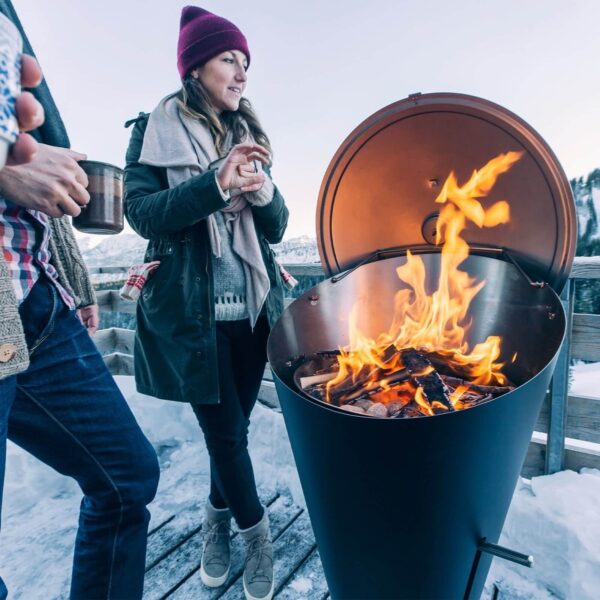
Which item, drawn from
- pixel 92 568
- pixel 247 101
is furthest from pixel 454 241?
pixel 92 568

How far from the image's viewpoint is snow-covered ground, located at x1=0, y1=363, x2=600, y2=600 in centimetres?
152

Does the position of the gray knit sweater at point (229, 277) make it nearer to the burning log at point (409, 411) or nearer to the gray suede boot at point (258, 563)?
the burning log at point (409, 411)

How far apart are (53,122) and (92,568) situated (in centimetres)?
116

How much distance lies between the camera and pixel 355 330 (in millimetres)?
1571

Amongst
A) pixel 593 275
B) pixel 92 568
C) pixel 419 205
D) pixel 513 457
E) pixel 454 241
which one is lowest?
pixel 92 568

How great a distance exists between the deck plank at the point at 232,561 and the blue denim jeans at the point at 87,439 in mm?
521

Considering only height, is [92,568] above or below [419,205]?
below

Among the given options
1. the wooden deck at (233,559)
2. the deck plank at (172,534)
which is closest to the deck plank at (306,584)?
the wooden deck at (233,559)

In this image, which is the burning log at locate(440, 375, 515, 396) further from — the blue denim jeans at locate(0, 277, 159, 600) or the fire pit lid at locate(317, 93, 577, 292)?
the blue denim jeans at locate(0, 277, 159, 600)

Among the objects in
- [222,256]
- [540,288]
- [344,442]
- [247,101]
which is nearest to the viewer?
[344,442]

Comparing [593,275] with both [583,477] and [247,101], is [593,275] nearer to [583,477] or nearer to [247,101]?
[583,477]

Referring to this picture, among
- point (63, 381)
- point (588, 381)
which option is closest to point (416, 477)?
point (63, 381)

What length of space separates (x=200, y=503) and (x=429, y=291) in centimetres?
162

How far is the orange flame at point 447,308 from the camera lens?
131 centimetres
